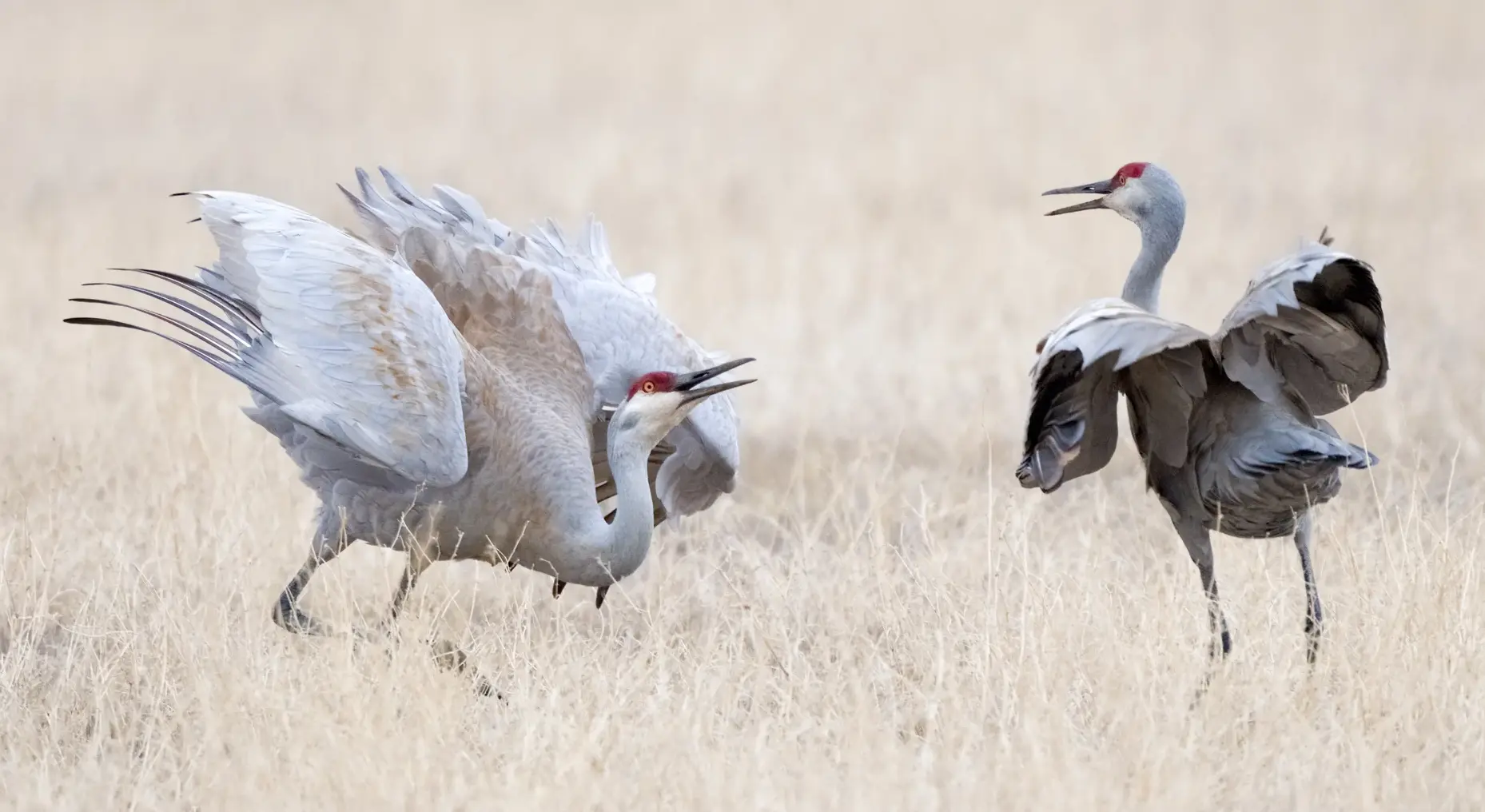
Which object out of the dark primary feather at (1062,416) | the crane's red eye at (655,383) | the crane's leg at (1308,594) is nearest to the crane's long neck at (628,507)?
the crane's red eye at (655,383)

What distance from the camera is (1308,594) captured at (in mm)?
4742

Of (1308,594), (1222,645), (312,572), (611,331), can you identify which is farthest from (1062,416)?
(312,572)

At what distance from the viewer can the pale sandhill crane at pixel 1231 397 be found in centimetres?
418

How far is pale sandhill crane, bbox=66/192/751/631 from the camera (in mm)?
4723

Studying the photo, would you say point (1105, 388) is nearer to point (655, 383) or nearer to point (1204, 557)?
point (1204, 557)

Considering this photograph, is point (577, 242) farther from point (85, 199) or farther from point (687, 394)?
point (85, 199)

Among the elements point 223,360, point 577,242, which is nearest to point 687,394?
point 223,360

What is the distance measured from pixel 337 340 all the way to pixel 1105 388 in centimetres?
200

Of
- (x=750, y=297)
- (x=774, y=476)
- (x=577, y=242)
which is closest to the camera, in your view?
(x=577, y=242)

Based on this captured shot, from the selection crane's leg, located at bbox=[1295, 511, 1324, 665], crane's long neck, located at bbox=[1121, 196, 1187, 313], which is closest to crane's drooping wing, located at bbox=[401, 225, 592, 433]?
crane's long neck, located at bbox=[1121, 196, 1187, 313]

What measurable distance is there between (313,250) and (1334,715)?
2.89 metres

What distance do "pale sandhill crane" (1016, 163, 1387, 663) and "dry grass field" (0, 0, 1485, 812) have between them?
1.04 feet

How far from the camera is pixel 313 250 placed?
4.92 m

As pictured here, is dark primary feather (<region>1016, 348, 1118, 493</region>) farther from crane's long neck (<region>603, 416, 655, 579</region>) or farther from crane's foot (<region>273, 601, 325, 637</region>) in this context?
crane's foot (<region>273, 601, 325, 637</region>)
